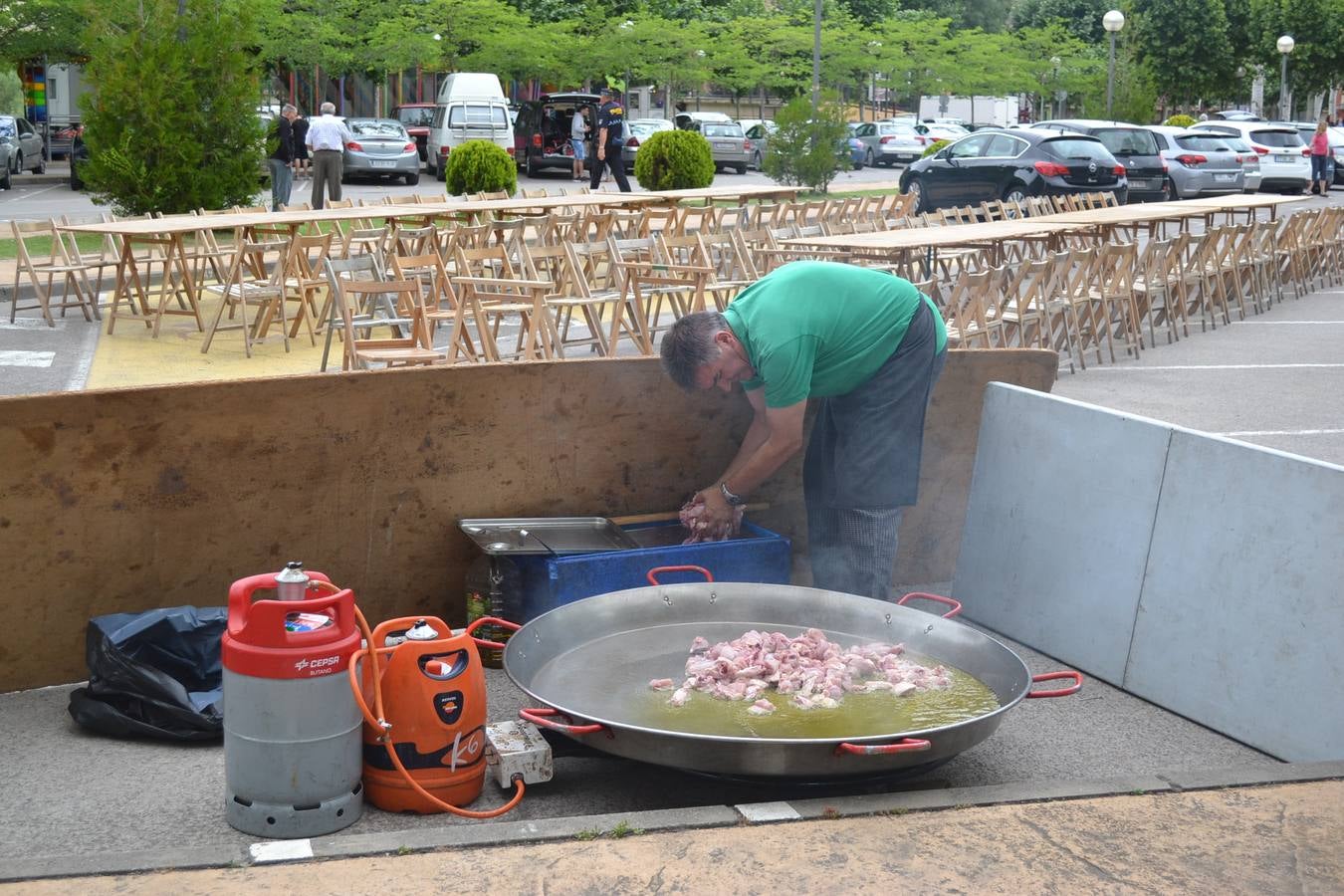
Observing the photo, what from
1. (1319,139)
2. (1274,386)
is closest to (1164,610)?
(1274,386)

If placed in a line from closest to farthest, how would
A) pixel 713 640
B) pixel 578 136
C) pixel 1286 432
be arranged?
pixel 713 640 → pixel 1286 432 → pixel 578 136

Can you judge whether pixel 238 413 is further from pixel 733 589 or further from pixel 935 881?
pixel 935 881

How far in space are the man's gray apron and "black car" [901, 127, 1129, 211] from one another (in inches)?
649

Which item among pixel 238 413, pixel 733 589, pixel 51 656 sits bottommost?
pixel 51 656

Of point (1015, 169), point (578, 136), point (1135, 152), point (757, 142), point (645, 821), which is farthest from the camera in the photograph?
point (757, 142)

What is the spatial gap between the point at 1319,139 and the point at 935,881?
32.0 metres

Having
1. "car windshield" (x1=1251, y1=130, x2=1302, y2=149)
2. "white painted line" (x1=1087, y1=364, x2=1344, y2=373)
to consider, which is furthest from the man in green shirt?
"car windshield" (x1=1251, y1=130, x2=1302, y2=149)

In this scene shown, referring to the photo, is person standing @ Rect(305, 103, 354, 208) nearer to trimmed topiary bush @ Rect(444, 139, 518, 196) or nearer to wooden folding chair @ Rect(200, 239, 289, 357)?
trimmed topiary bush @ Rect(444, 139, 518, 196)

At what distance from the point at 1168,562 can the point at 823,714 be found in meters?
1.51

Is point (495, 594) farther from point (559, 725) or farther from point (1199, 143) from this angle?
point (1199, 143)

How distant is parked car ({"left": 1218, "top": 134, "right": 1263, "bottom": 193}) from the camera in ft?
96.0

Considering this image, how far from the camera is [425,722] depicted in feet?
13.4

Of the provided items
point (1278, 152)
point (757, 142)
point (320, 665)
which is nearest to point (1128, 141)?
point (1278, 152)

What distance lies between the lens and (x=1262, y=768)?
4332 millimetres
